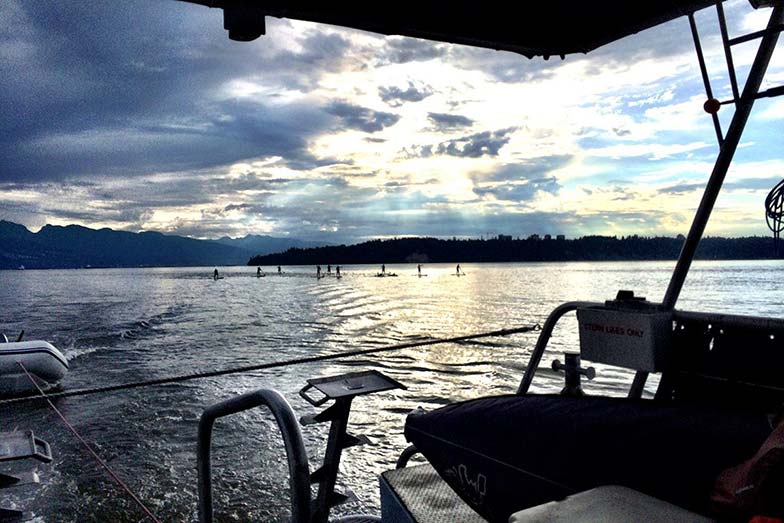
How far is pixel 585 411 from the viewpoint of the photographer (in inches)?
79.3

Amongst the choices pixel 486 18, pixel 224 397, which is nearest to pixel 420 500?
pixel 486 18

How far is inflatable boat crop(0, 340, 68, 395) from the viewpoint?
14656mm

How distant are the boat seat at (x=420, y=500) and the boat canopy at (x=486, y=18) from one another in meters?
2.42

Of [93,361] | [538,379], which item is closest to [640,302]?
[538,379]

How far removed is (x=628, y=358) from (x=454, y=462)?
60.9 inches

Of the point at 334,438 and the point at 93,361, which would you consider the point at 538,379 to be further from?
the point at 93,361

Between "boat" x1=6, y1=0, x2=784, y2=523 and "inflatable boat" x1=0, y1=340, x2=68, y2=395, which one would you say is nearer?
"boat" x1=6, y1=0, x2=784, y2=523

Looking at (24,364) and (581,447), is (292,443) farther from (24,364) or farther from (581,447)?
(24,364)

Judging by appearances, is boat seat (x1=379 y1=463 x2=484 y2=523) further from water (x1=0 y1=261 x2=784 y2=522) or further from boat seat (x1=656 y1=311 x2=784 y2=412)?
water (x1=0 y1=261 x2=784 y2=522)

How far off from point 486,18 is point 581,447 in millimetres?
2663

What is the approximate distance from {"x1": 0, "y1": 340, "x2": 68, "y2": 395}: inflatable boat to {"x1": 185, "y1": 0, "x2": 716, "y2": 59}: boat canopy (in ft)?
51.5

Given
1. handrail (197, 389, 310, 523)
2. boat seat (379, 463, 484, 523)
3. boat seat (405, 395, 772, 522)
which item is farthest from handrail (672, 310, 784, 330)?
handrail (197, 389, 310, 523)

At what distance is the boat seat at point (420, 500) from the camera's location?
2.32m

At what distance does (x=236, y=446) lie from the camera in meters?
10.6
